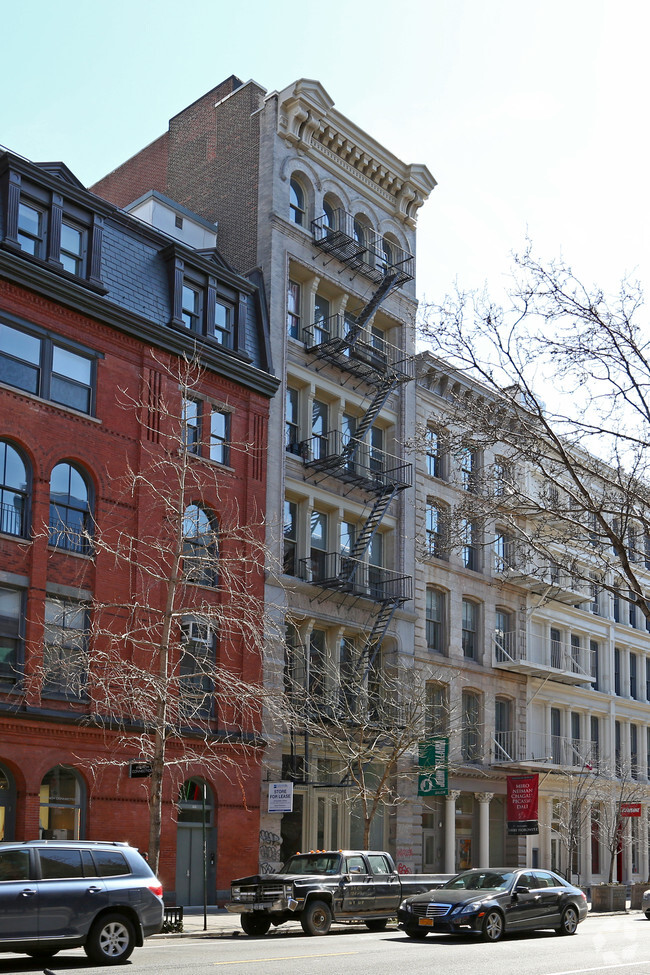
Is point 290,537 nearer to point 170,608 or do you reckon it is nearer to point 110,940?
point 170,608

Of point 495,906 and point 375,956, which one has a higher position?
point 495,906

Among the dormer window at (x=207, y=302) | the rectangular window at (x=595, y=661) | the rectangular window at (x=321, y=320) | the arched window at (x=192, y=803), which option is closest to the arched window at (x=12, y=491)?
the dormer window at (x=207, y=302)

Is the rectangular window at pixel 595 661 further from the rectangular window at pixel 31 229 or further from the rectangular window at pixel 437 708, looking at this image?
the rectangular window at pixel 31 229

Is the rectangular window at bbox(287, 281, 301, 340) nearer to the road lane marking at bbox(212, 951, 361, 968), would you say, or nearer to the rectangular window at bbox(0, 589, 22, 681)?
the rectangular window at bbox(0, 589, 22, 681)

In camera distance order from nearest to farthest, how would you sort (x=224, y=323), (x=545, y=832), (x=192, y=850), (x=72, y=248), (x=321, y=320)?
(x=72, y=248) < (x=192, y=850) < (x=224, y=323) < (x=321, y=320) < (x=545, y=832)

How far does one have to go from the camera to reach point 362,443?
123 feet

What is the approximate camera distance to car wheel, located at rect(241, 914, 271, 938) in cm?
2194

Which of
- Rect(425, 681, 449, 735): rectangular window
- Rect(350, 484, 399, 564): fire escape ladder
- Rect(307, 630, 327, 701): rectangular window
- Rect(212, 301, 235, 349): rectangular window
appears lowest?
Rect(425, 681, 449, 735): rectangular window

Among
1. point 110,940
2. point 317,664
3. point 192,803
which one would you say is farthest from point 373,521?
point 110,940

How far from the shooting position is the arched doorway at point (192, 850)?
2861cm

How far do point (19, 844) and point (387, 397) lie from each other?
25286 mm

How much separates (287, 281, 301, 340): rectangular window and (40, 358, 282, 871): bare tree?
589 centimetres

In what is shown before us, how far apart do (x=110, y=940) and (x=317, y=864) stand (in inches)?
356

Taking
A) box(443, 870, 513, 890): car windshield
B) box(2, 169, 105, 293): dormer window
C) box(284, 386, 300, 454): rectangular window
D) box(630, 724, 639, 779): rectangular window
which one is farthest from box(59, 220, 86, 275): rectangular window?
box(630, 724, 639, 779): rectangular window
